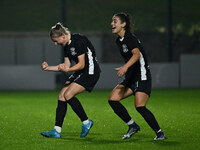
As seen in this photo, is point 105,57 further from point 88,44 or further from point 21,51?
point 88,44

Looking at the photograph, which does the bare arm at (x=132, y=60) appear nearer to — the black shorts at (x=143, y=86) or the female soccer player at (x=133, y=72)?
the female soccer player at (x=133, y=72)

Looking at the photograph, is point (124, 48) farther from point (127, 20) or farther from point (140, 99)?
point (140, 99)

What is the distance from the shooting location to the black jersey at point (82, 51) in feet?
27.9

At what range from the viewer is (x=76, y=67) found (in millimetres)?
8422

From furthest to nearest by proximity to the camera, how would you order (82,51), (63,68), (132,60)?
(82,51)
(63,68)
(132,60)

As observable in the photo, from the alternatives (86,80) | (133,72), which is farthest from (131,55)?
(86,80)

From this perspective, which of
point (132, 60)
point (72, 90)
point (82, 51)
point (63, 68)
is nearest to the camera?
point (132, 60)

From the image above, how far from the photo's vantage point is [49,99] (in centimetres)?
1812

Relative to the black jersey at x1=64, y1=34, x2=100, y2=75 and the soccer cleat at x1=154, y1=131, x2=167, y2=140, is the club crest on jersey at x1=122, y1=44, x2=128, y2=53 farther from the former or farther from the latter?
the soccer cleat at x1=154, y1=131, x2=167, y2=140

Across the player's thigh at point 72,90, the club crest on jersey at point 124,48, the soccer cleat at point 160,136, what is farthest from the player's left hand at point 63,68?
the soccer cleat at point 160,136

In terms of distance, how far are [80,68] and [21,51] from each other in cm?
2830

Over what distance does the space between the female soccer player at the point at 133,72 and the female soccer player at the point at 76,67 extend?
528mm

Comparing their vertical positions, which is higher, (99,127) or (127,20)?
(127,20)

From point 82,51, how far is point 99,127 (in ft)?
7.62
